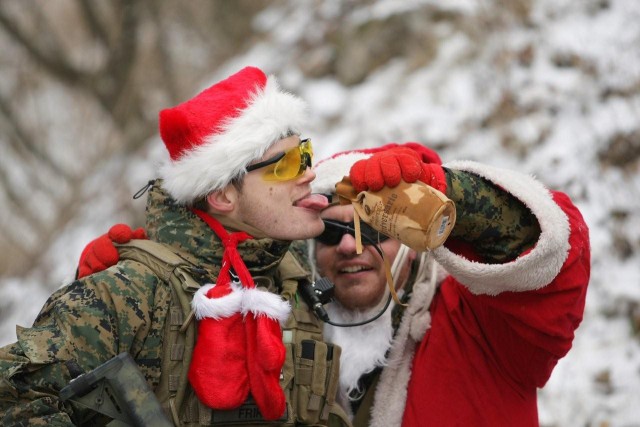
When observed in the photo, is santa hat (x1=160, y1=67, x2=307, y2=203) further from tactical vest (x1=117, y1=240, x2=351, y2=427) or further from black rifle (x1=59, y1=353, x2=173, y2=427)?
black rifle (x1=59, y1=353, x2=173, y2=427)

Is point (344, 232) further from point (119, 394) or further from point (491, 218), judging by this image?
point (119, 394)

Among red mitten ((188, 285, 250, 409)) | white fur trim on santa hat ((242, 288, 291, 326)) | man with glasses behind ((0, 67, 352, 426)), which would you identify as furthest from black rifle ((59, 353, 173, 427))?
white fur trim on santa hat ((242, 288, 291, 326))

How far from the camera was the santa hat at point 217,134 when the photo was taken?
261cm

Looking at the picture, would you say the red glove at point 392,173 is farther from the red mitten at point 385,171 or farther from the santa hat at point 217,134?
the santa hat at point 217,134

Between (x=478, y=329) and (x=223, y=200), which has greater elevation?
(x=223, y=200)

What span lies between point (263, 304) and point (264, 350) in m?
0.18

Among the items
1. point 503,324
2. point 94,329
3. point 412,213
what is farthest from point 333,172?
point 94,329

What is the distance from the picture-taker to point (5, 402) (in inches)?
82.7

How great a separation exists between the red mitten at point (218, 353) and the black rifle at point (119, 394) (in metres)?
0.19

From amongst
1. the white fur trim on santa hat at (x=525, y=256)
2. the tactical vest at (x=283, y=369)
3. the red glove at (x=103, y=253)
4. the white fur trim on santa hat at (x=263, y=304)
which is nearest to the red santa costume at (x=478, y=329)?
the white fur trim on santa hat at (x=525, y=256)

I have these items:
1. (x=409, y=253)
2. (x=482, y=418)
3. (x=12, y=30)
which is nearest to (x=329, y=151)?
(x=409, y=253)

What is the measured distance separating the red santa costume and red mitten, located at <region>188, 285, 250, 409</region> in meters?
0.69

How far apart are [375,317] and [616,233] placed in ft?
10.0

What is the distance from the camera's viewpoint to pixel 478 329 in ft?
8.98
